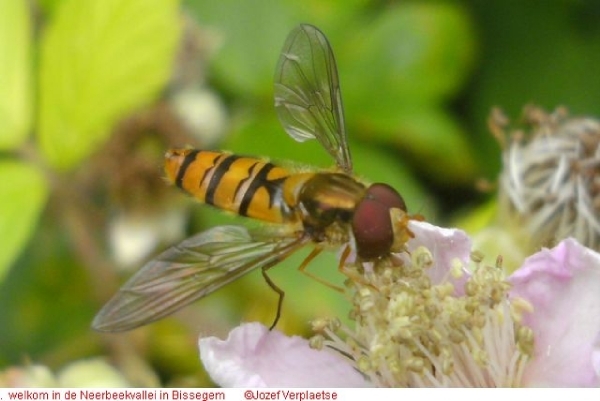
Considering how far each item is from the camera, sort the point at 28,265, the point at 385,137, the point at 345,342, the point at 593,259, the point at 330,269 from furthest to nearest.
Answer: the point at 385,137 < the point at 28,265 < the point at 330,269 < the point at 345,342 < the point at 593,259

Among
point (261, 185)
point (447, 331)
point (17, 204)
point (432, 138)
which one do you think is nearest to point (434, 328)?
point (447, 331)

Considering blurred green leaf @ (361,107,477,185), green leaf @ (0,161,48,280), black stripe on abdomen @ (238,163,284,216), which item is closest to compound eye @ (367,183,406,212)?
black stripe on abdomen @ (238,163,284,216)

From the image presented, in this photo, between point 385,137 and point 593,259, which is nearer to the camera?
point 593,259

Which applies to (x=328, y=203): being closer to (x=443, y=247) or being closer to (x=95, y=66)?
(x=443, y=247)
